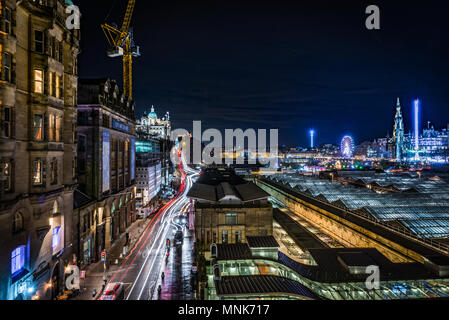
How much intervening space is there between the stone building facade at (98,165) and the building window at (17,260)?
11439 mm

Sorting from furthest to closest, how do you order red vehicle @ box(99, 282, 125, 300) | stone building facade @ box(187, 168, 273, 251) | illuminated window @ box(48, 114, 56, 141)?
1. stone building facade @ box(187, 168, 273, 251)
2. red vehicle @ box(99, 282, 125, 300)
3. illuminated window @ box(48, 114, 56, 141)

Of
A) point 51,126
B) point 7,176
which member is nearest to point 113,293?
point 7,176

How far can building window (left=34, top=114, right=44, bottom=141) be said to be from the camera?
75.1ft

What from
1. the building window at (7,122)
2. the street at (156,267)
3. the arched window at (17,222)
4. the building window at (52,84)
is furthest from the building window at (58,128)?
the street at (156,267)

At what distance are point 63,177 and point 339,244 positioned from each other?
35288 mm

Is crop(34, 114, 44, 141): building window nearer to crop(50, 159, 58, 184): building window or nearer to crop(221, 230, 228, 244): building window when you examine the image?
crop(50, 159, 58, 184): building window

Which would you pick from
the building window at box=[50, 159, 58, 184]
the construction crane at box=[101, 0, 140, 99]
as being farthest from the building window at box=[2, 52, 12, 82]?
the construction crane at box=[101, 0, 140, 99]

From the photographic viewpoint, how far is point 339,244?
37.7m

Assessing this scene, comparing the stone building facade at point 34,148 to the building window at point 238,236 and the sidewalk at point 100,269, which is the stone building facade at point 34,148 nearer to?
the sidewalk at point 100,269

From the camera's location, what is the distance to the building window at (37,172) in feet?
74.4

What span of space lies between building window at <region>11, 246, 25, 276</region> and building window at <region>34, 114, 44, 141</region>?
28.9 feet

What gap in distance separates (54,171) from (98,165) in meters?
14.6

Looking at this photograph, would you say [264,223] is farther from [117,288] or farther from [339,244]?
[117,288]

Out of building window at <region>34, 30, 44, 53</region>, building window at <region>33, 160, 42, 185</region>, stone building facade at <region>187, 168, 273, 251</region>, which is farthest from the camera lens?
stone building facade at <region>187, 168, 273, 251</region>
